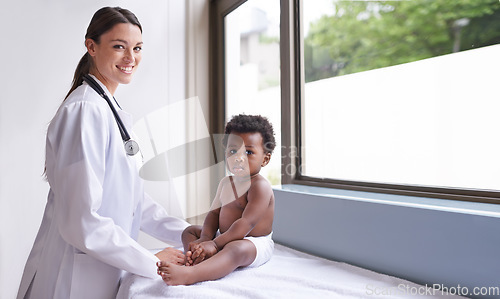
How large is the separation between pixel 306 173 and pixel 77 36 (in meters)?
1.49

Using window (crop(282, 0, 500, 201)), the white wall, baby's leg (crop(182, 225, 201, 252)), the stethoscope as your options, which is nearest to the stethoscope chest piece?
the stethoscope

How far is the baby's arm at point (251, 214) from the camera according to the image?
1.17m

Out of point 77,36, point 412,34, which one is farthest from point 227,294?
point 77,36

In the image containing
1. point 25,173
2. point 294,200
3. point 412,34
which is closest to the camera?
point 412,34

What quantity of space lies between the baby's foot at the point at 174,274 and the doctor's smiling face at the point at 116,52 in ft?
2.12

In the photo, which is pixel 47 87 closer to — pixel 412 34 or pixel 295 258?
pixel 295 258

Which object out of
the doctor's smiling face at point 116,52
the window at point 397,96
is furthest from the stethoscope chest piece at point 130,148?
the window at point 397,96

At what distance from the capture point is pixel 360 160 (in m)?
1.61

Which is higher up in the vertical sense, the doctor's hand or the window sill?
the window sill

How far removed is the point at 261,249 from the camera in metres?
1.24

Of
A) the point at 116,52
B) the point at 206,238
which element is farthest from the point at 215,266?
the point at 116,52

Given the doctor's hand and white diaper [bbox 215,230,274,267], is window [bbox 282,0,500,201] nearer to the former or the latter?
white diaper [bbox 215,230,274,267]

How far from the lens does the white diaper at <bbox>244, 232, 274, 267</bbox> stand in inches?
48.4

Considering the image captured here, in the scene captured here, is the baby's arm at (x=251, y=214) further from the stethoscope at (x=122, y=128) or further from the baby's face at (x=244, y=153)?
the stethoscope at (x=122, y=128)
